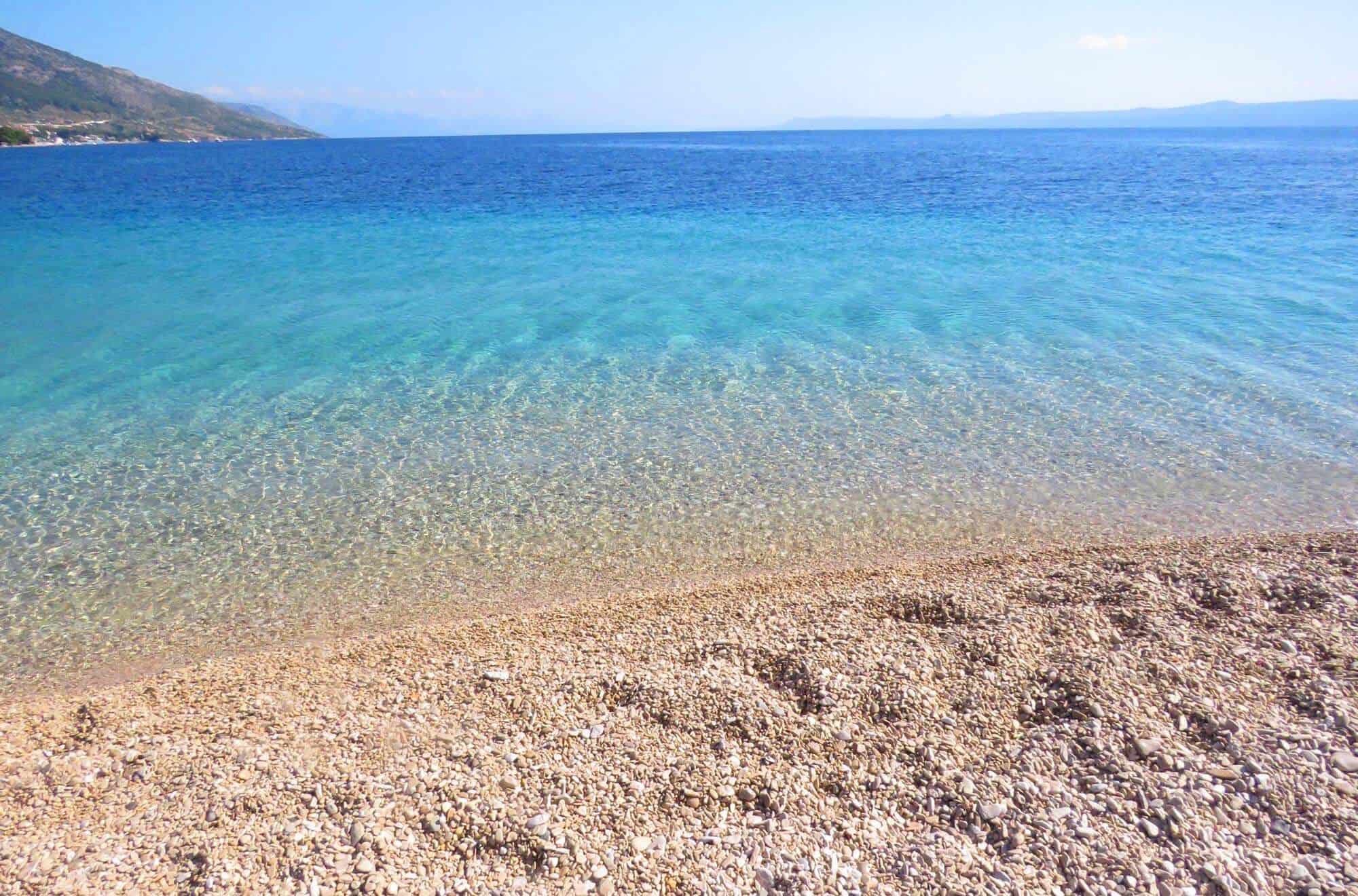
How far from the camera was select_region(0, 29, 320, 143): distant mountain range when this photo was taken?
128 metres

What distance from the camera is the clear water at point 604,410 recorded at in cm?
824

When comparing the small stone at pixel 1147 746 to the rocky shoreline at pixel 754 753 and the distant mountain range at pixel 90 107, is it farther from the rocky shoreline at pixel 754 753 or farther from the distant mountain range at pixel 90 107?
the distant mountain range at pixel 90 107

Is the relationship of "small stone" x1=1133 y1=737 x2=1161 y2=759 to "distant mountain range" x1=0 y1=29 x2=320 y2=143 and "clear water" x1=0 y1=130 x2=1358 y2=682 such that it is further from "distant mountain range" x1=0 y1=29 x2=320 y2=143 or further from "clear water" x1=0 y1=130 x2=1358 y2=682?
"distant mountain range" x1=0 y1=29 x2=320 y2=143

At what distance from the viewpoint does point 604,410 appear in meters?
12.0

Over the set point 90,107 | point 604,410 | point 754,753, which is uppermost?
point 90,107

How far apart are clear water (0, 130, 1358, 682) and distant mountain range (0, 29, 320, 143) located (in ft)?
Result: 402

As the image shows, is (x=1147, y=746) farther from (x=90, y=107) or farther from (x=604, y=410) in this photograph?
(x=90, y=107)

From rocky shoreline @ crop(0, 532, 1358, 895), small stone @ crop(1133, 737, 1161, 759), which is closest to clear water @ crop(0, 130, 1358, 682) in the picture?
rocky shoreline @ crop(0, 532, 1358, 895)

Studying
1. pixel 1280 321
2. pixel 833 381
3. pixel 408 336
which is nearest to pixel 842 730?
pixel 833 381

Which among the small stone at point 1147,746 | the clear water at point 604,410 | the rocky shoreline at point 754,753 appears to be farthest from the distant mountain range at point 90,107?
the small stone at point 1147,746

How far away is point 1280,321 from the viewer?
15930 millimetres

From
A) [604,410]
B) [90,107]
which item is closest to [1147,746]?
[604,410]

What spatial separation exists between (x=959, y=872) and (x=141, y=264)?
27650 millimetres

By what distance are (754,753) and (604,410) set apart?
755 cm
